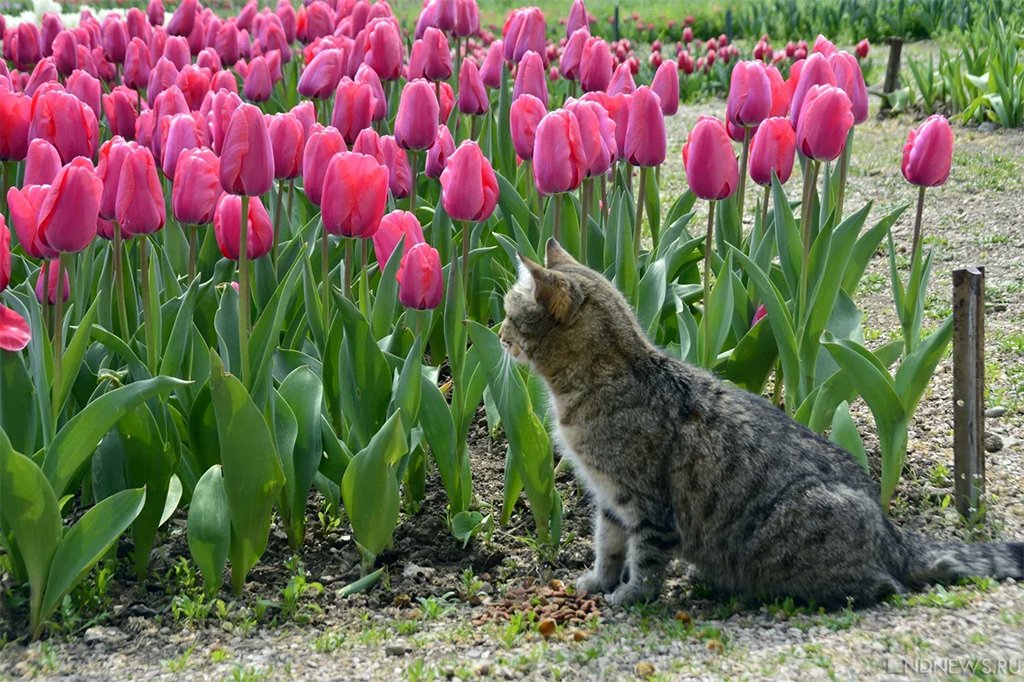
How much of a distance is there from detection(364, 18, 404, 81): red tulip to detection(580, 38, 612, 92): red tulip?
2.85ft

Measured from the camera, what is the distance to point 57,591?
3.30 meters

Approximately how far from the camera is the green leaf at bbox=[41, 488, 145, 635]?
10.8ft

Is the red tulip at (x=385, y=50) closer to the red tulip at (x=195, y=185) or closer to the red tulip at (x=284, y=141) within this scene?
the red tulip at (x=284, y=141)

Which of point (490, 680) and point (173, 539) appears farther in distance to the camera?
point (173, 539)

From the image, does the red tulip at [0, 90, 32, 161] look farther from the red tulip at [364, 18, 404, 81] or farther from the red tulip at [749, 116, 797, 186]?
the red tulip at [749, 116, 797, 186]

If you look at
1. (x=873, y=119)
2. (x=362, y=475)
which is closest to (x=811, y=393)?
(x=362, y=475)

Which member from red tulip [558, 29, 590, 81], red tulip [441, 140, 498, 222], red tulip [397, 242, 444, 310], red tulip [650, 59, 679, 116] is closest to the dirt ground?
red tulip [397, 242, 444, 310]

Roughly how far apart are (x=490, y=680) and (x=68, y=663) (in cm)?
114

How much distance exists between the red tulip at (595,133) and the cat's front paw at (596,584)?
1343mm

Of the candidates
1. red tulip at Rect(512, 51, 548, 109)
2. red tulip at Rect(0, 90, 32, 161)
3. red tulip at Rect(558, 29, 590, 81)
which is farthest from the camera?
red tulip at Rect(558, 29, 590, 81)

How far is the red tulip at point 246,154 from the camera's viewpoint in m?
3.44

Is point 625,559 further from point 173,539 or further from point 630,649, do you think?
point 173,539

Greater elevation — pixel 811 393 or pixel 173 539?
pixel 811 393

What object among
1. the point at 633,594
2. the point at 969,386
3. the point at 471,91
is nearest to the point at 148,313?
the point at 633,594
